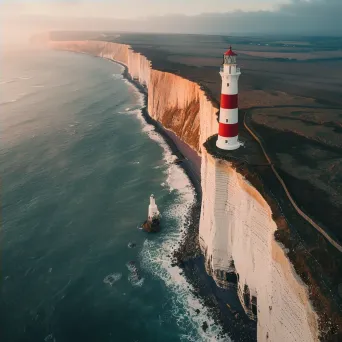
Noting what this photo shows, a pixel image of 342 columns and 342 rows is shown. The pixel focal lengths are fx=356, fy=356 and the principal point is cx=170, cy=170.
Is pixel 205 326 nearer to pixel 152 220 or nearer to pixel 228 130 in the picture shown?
pixel 152 220

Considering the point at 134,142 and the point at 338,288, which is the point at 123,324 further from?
the point at 134,142

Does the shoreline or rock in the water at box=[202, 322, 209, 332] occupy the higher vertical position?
the shoreline

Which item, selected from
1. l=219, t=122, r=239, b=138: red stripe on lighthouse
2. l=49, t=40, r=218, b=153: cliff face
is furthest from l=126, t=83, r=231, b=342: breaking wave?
l=219, t=122, r=239, b=138: red stripe on lighthouse

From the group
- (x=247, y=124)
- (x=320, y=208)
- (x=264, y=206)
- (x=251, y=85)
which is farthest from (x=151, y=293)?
(x=251, y=85)

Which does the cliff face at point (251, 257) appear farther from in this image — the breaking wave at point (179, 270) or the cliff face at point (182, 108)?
the cliff face at point (182, 108)

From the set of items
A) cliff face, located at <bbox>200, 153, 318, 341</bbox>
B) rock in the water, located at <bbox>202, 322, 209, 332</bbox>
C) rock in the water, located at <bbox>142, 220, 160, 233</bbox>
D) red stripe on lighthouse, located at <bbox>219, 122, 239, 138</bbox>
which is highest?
red stripe on lighthouse, located at <bbox>219, 122, 239, 138</bbox>

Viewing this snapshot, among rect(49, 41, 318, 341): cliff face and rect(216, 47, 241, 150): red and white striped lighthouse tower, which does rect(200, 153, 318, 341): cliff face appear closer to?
rect(49, 41, 318, 341): cliff face

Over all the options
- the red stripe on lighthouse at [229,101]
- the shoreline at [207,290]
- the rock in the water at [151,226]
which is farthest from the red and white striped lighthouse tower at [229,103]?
the rock in the water at [151,226]
